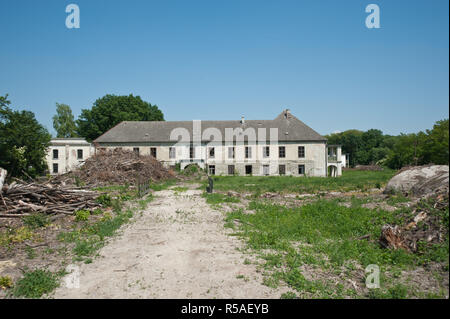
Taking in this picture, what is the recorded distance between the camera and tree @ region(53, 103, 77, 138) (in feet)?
211

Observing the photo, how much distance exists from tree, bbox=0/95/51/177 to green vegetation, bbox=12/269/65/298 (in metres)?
22.3

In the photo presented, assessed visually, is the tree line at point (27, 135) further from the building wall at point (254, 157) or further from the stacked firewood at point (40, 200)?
the building wall at point (254, 157)

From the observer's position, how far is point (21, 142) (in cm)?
2688

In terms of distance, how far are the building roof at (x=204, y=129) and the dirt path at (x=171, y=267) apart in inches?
1136

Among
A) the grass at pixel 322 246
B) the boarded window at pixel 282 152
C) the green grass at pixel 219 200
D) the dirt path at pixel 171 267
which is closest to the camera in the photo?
the dirt path at pixel 171 267

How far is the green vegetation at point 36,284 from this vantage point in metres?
5.04

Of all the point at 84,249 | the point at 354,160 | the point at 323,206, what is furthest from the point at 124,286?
the point at 354,160

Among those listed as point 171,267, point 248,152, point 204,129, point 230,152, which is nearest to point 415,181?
point 171,267

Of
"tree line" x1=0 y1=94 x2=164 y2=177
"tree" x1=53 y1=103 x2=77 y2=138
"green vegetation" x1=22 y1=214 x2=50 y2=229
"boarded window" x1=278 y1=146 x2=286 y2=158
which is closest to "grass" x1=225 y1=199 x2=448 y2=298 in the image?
"green vegetation" x1=22 y1=214 x2=50 y2=229

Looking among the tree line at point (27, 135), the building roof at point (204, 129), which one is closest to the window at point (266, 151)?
the building roof at point (204, 129)

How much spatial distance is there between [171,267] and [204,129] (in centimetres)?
3324

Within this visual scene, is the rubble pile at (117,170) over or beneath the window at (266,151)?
beneath

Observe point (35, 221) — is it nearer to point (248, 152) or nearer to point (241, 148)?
point (241, 148)

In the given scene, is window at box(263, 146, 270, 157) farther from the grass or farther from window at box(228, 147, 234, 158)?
the grass
